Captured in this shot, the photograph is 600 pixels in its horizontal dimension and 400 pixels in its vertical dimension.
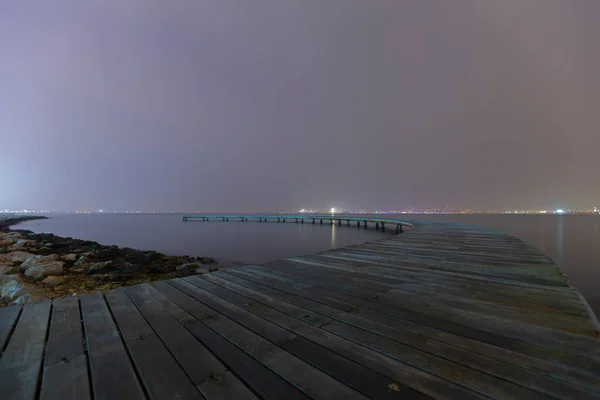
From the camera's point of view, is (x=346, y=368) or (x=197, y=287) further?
(x=197, y=287)

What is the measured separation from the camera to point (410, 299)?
323cm

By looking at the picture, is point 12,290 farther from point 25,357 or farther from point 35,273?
point 25,357

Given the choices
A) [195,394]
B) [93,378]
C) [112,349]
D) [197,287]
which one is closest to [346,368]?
[195,394]

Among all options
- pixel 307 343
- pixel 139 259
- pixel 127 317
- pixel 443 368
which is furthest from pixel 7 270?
pixel 443 368

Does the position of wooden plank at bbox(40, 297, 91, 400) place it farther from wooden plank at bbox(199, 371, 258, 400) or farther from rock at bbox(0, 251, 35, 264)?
rock at bbox(0, 251, 35, 264)

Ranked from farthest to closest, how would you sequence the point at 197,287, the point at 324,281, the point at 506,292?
the point at 324,281 → the point at 197,287 → the point at 506,292

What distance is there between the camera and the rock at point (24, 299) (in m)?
6.34

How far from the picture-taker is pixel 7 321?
2496 mm

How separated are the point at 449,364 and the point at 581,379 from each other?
29.7 inches

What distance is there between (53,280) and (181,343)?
9961 mm

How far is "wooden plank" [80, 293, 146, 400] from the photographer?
158 cm

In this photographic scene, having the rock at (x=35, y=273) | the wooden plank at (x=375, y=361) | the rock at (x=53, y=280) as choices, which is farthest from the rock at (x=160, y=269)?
the wooden plank at (x=375, y=361)

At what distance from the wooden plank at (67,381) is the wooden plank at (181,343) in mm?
532

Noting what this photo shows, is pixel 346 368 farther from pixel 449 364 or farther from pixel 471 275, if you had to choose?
pixel 471 275
